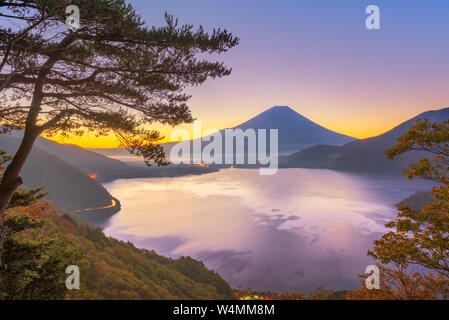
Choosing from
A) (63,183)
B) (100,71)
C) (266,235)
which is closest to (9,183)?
(100,71)

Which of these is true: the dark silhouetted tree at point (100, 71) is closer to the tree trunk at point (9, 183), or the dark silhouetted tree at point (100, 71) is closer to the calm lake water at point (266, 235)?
the tree trunk at point (9, 183)

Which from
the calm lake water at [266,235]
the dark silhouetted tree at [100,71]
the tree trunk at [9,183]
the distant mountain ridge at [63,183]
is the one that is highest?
the dark silhouetted tree at [100,71]

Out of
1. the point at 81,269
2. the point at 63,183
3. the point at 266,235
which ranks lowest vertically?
the point at 266,235

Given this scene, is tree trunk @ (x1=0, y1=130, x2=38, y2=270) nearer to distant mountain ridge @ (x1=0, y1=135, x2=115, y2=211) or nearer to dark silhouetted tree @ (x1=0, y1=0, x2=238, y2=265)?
dark silhouetted tree @ (x1=0, y1=0, x2=238, y2=265)

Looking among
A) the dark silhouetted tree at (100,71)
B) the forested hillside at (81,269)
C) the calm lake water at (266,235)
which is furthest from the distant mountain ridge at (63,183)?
the dark silhouetted tree at (100,71)

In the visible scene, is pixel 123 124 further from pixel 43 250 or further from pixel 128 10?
pixel 43 250

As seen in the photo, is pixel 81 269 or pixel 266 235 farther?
pixel 266 235

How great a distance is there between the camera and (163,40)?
5.79 m

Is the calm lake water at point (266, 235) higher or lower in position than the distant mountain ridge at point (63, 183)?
lower

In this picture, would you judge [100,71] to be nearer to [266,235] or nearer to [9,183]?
[9,183]

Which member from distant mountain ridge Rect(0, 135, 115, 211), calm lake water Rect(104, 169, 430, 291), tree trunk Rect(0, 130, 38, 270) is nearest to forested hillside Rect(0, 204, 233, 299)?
tree trunk Rect(0, 130, 38, 270)

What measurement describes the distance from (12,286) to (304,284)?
32.5m
